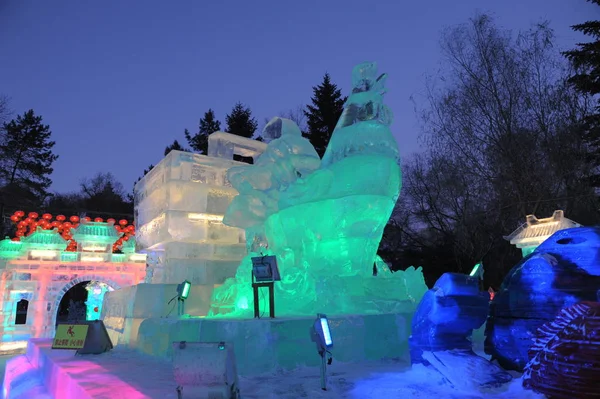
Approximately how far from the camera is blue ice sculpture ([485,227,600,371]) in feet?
12.3

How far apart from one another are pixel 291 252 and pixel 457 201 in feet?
46.2

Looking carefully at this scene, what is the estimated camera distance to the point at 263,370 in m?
5.34

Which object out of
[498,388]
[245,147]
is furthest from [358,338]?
[245,147]

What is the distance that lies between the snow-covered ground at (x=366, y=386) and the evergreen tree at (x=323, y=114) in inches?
957

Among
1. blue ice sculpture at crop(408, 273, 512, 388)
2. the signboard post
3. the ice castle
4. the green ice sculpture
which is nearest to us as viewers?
blue ice sculpture at crop(408, 273, 512, 388)

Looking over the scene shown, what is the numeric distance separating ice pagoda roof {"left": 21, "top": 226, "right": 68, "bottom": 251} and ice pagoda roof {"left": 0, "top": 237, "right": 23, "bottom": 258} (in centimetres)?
25

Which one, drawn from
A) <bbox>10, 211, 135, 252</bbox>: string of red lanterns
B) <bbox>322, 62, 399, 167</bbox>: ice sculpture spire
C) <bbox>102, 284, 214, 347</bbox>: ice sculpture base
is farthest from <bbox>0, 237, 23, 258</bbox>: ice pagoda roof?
<bbox>322, 62, 399, 167</bbox>: ice sculpture spire

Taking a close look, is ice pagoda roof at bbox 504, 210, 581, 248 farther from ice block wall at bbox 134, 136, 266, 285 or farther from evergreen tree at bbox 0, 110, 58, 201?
evergreen tree at bbox 0, 110, 58, 201

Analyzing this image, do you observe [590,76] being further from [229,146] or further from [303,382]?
[303,382]

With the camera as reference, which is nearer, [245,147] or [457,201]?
[245,147]

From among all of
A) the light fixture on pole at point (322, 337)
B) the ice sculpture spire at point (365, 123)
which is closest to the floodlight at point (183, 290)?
the ice sculpture spire at point (365, 123)

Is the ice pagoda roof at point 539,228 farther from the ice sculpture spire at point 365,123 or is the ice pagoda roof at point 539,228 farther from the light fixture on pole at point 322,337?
the light fixture on pole at point 322,337

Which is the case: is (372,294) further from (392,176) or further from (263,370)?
(263,370)

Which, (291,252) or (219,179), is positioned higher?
(219,179)
